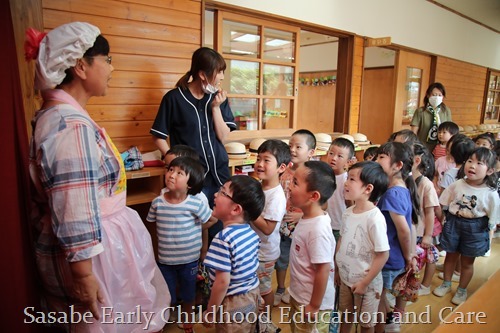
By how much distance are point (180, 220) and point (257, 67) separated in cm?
208

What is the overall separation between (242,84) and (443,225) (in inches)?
83.1

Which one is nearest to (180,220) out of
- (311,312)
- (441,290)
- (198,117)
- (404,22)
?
(198,117)

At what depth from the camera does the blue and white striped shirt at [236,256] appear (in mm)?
1230

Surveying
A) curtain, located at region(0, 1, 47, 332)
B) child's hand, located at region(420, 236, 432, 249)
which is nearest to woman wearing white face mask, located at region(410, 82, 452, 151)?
child's hand, located at region(420, 236, 432, 249)

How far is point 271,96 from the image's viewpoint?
3.46 metres

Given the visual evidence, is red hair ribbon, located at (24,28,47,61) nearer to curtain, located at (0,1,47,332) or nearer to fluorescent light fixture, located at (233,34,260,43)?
curtain, located at (0,1,47,332)

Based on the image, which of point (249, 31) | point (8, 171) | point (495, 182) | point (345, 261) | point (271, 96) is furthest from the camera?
point (271, 96)

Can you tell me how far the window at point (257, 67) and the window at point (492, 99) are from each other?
Answer: 6419mm

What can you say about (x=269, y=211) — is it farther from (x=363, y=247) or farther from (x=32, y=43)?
(x=32, y=43)

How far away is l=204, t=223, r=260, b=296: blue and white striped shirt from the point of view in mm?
1230

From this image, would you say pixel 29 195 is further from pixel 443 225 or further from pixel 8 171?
pixel 443 225

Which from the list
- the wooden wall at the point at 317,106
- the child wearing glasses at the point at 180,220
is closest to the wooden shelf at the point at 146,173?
the child wearing glasses at the point at 180,220

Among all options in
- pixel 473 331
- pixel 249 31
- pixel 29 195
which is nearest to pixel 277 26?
pixel 249 31

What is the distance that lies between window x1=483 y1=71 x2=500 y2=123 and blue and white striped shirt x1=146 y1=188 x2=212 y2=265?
27.5 feet
